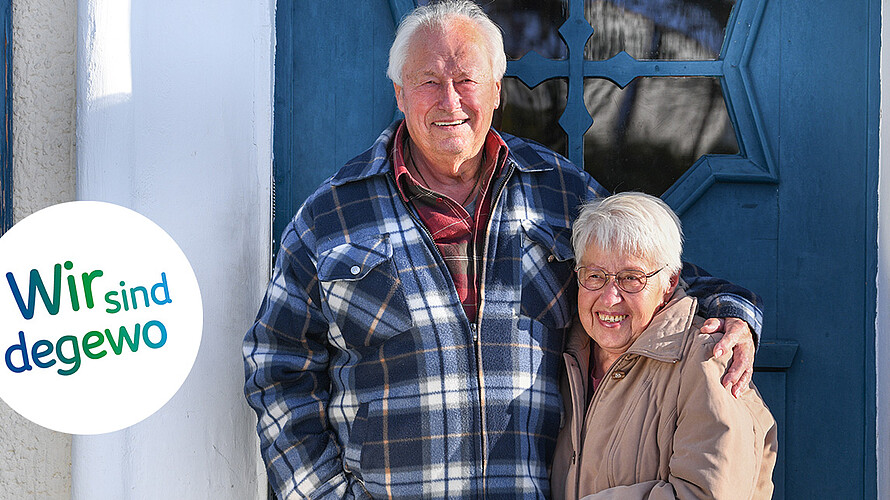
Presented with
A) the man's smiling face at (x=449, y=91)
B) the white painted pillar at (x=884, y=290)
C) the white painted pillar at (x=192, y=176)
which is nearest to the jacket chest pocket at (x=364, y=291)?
the man's smiling face at (x=449, y=91)

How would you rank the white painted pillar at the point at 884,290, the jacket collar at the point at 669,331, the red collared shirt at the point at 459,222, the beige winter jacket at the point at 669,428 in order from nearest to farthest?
the beige winter jacket at the point at 669,428 < the jacket collar at the point at 669,331 < the red collared shirt at the point at 459,222 < the white painted pillar at the point at 884,290

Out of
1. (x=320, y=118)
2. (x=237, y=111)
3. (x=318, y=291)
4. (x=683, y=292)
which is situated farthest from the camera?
(x=320, y=118)

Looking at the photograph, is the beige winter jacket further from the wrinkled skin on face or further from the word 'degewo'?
the word 'degewo'

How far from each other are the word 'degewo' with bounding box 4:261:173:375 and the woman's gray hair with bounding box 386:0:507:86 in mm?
834

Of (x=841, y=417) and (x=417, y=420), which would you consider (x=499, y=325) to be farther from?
(x=841, y=417)

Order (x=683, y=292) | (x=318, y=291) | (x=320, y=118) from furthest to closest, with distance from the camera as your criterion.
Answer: (x=320, y=118) < (x=318, y=291) < (x=683, y=292)

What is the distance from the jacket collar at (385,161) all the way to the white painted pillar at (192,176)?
401 millimetres

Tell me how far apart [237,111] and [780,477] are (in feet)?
6.17

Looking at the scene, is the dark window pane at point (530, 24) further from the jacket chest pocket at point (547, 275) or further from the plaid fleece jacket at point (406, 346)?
the jacket chest pocket at point (547, 275)

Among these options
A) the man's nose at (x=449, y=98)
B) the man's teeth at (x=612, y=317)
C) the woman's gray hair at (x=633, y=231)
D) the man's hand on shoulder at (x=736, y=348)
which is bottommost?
the man's hand on shoulder at (x=736, y=348)

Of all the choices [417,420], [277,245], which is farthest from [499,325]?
[277,245]

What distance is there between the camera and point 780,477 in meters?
2.36

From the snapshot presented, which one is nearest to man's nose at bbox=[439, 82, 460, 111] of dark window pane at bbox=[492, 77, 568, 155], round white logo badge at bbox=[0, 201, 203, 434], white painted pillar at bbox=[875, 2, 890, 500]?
dark window pane at bbox=[492, 77, 568, 155]

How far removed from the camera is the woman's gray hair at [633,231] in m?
1.84
